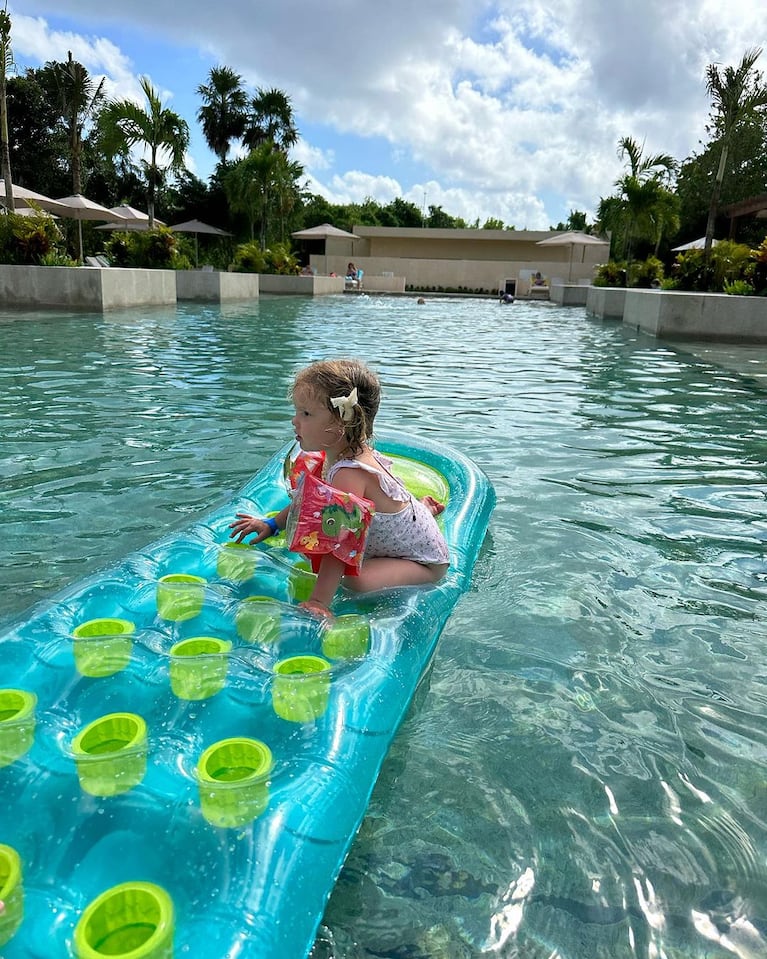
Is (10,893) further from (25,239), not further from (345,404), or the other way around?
(25,239)

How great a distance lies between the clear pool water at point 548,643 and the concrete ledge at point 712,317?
582 cm

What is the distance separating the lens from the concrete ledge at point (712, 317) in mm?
12680

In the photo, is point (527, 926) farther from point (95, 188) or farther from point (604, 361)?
point (95, 188)

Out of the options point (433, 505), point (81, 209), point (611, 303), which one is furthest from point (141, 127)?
point (433, 505)

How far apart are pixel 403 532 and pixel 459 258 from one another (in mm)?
43437

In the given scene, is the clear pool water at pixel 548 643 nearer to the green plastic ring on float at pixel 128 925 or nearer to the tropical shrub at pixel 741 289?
the green plastic ring on float at pixel 128 925

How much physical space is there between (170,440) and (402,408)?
7.56 feet

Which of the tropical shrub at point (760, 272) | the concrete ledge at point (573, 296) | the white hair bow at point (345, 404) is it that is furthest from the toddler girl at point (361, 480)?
the concrete ledge at point (573, 296)

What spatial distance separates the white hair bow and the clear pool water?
87 cm

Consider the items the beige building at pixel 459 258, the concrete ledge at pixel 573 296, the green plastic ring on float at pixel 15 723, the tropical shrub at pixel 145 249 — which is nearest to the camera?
the green plastic ring on float at pixel 15 723

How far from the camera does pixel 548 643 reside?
275 centimetres

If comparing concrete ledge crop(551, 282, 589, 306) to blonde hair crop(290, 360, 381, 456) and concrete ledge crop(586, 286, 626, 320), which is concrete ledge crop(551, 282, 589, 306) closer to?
concrete ledge crop(586, 286, 626, 320)

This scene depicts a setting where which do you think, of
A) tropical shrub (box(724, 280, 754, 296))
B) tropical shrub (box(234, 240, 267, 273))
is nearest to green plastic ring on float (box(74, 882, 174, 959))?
tropical shrub (box(724, 280, 754, 296))

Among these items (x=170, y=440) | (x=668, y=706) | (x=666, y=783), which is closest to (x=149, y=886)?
(x=666, y=783)
